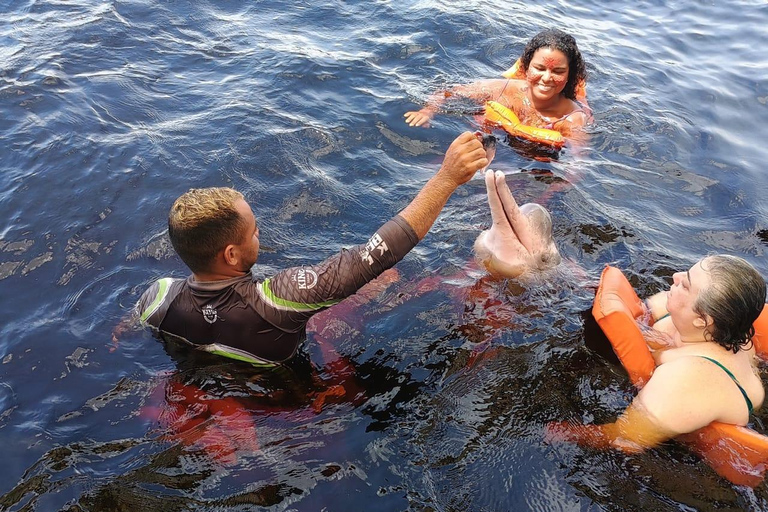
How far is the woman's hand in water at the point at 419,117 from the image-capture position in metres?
7.51

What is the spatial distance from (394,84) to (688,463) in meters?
6.25

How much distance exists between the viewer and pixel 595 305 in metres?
4.65

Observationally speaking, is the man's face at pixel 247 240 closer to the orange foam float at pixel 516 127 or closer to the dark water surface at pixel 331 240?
the dark water surface at pixel 331 240

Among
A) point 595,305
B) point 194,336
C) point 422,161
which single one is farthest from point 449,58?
point 194,336

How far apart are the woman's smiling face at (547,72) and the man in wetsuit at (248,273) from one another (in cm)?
463

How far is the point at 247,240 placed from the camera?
12.2 ft

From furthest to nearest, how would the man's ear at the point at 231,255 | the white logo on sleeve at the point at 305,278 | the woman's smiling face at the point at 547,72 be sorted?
the woman's smiling face at the point at 547,72 → the man's ear at the point at 231,255 → the white logo on sleeve at the point at 305,278

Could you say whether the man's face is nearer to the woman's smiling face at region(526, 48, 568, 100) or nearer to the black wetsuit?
the black wetsuit

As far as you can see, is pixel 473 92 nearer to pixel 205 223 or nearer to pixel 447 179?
pixel 447 179

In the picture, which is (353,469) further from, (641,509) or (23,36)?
(23,36)

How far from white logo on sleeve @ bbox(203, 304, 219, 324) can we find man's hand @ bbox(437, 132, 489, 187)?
1658 mm

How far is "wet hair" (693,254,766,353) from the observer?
3762mm

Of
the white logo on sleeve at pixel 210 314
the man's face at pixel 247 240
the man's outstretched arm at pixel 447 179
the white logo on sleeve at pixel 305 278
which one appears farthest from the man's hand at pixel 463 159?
the white logo on sleeve at pixel 210 314

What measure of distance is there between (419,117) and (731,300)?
4631 mm
